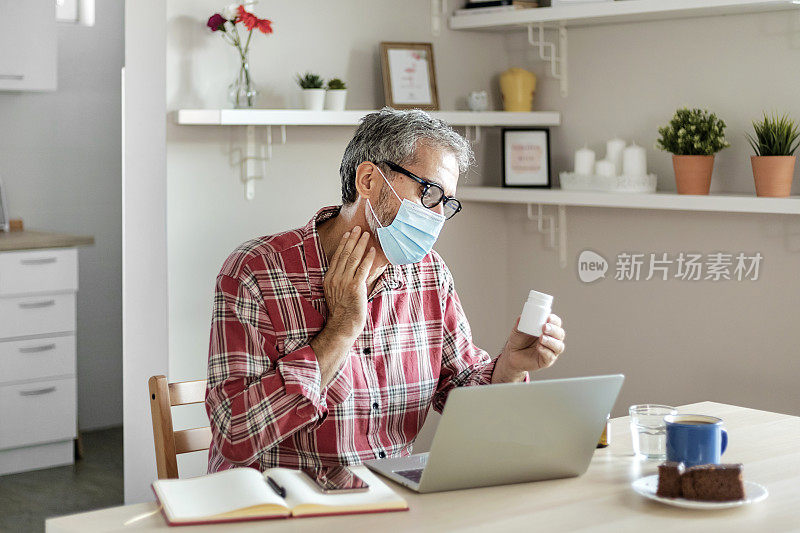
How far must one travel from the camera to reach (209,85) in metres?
3.07

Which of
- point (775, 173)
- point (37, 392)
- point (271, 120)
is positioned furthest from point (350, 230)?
point (37, 392)

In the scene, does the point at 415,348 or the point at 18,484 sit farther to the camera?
the point at 18,484

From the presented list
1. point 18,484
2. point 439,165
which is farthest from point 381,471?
point 18,484

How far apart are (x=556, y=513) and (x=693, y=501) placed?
0.19 metres

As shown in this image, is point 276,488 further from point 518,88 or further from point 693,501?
point 518,88

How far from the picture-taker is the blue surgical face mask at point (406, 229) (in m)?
1.85

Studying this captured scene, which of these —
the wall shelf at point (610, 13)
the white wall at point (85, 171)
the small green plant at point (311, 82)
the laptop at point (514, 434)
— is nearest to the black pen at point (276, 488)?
the laptop at point (514, 434)

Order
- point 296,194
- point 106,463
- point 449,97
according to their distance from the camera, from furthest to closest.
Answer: point 106,463 → point 449,97 → point 296,194

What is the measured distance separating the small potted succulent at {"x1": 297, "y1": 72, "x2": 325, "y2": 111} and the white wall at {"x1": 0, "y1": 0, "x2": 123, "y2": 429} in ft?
5.55

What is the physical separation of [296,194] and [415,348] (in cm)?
139

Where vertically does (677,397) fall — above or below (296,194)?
below

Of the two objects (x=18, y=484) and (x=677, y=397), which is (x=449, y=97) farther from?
(x=18, y=484)

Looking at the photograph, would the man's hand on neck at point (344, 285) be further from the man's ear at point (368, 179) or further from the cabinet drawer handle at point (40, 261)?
the cabinet drawer handle at point (40, 261)

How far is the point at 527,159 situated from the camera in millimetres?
3564
